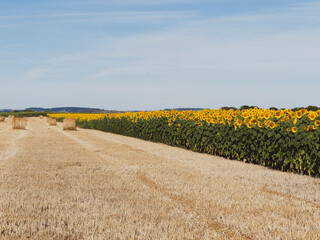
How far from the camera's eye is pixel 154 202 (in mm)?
6195

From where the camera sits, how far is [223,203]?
240 inches

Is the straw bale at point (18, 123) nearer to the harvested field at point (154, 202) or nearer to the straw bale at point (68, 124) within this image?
the straw bale at point (68, 124)

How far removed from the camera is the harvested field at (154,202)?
4.76 meters

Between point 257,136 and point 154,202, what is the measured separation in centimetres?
593

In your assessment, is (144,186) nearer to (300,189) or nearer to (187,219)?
(187,219)

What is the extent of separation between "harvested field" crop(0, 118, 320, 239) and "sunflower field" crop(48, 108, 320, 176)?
35.6 inches

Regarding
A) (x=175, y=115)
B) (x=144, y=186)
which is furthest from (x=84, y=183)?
(x=175, y=115)

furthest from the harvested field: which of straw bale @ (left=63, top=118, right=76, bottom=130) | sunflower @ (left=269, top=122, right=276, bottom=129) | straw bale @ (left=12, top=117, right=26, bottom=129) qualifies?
straw bale @ (left=12, top=117, right=26, bottom=129)

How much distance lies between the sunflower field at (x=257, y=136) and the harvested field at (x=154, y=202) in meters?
0.90

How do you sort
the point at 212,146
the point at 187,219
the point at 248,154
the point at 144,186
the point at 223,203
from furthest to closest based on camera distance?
the point at 212,146
the point at 248,154
the point at 144,186
the point at 223,203
the point at 187,219

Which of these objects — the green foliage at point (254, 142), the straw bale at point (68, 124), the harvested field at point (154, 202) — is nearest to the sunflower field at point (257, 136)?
the green foliage at point (254, 142)

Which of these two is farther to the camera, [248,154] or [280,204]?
[248,154]

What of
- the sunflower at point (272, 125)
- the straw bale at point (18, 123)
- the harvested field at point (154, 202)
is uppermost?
the sunflower at point (272, 125)

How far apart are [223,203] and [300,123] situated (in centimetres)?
509
